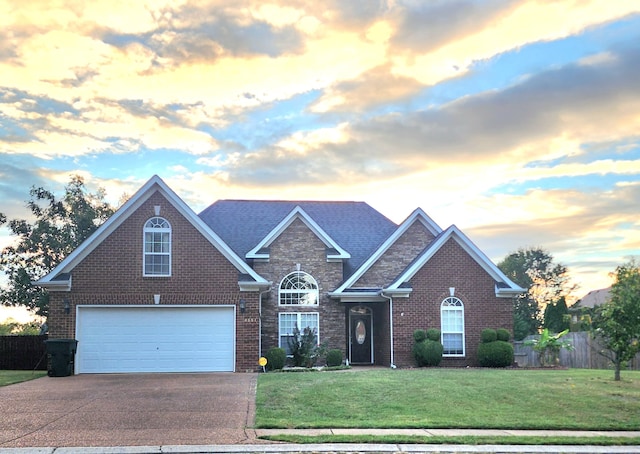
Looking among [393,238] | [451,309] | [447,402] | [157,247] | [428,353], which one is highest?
[393,238]

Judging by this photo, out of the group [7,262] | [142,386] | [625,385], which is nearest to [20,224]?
[7,262]

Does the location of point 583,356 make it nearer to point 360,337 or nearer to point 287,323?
point 360,337

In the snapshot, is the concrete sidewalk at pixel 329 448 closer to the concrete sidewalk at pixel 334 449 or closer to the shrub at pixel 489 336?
the concrete sidewalk at pixel 334 449

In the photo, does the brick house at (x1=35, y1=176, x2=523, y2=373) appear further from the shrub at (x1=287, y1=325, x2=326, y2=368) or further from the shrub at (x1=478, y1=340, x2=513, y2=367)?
the shrub at (x1=287, y1=325, x2=326, y2=368)

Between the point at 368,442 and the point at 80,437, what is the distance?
4.81m

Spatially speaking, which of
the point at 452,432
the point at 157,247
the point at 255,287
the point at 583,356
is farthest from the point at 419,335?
the point at 452,432

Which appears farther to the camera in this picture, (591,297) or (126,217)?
(591,297)

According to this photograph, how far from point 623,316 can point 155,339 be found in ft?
47.6

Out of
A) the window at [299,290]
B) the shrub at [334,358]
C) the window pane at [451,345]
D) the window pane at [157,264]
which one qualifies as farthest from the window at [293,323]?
the window pane at [157,264]

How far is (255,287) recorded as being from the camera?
23.1m

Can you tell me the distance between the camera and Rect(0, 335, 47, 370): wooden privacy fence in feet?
95.4

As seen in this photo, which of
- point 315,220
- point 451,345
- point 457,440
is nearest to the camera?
point 457,440

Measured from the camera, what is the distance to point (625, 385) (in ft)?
58.7

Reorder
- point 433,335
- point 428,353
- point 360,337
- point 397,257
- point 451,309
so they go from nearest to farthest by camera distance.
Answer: point 428,353 < point 433,335 < point 451,309 < point 397,257 < point 360,337
